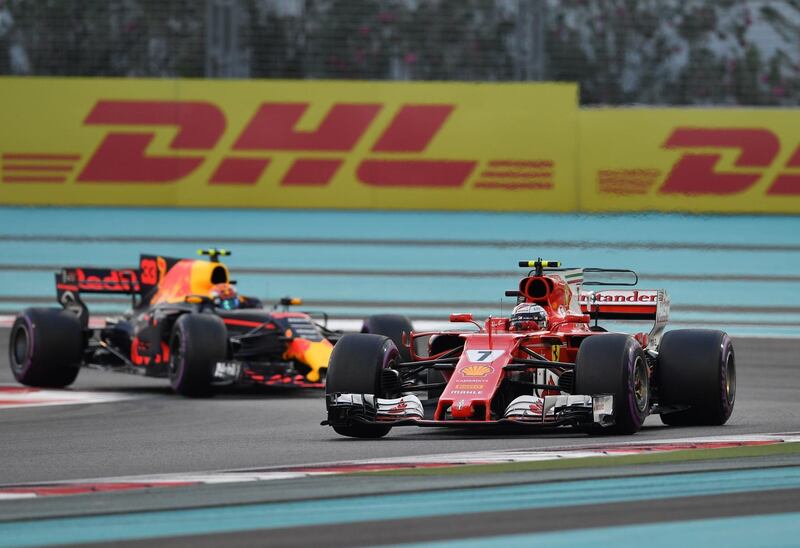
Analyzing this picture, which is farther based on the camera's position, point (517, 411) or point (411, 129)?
point (411, 129)

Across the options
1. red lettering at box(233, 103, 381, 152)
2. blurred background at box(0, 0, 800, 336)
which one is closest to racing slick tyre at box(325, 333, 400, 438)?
blurred background at box(0, 0, 800, 336)

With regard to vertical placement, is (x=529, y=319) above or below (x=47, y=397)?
above

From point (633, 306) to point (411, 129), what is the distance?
541 inches

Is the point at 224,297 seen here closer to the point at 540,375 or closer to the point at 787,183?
the point at 540,375

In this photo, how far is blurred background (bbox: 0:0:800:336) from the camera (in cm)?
2386

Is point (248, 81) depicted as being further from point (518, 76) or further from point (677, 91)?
point (677, 91)

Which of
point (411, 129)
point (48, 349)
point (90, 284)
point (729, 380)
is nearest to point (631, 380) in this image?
point (729, 380)

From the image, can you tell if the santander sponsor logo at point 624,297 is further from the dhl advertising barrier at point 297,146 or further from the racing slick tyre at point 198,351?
the dhl advertising barrier at point 297,146

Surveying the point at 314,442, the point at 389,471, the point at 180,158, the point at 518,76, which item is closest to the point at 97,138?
the point at 180,158

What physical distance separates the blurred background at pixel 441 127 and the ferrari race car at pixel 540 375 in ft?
39.1

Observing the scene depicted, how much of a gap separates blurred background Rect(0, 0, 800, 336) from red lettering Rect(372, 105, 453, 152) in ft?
0.53

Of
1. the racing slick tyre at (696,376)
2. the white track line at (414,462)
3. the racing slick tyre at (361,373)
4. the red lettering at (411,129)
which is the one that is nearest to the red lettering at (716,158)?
the red lettering at (411,129)

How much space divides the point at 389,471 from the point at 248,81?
17952 mm

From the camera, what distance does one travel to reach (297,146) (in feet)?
81.9
